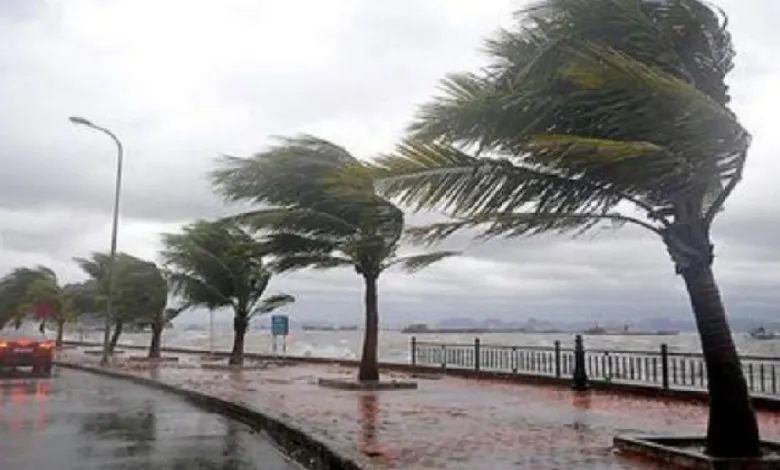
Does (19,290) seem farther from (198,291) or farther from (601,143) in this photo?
(601,143)

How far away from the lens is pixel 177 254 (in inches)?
1319

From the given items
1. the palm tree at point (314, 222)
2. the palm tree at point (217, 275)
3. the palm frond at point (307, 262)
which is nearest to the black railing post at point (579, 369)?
the palm tree at point (314, 222)

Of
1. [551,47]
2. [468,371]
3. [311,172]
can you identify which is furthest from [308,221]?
[551,47]

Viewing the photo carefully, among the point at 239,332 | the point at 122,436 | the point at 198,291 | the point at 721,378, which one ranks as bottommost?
the point at 122,436

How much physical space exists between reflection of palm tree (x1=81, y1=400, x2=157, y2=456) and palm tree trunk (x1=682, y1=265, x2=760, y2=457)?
6.16 metres

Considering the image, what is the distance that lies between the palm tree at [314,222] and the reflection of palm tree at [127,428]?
22.0 feet

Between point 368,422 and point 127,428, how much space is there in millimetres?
3425

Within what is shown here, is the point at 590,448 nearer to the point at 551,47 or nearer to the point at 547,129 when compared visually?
the point at 547,129

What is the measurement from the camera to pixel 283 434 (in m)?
12.5

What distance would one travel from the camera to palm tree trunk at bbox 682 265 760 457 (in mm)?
9406

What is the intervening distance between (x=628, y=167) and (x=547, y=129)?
133 cm

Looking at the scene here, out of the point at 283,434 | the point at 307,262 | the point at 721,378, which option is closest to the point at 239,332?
the point at 307,262

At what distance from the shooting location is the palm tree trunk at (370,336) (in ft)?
73.6

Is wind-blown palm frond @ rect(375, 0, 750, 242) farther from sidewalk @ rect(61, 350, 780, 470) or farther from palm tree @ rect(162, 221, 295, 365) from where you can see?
palm tree @ rect(162, 221, 295, 365)
